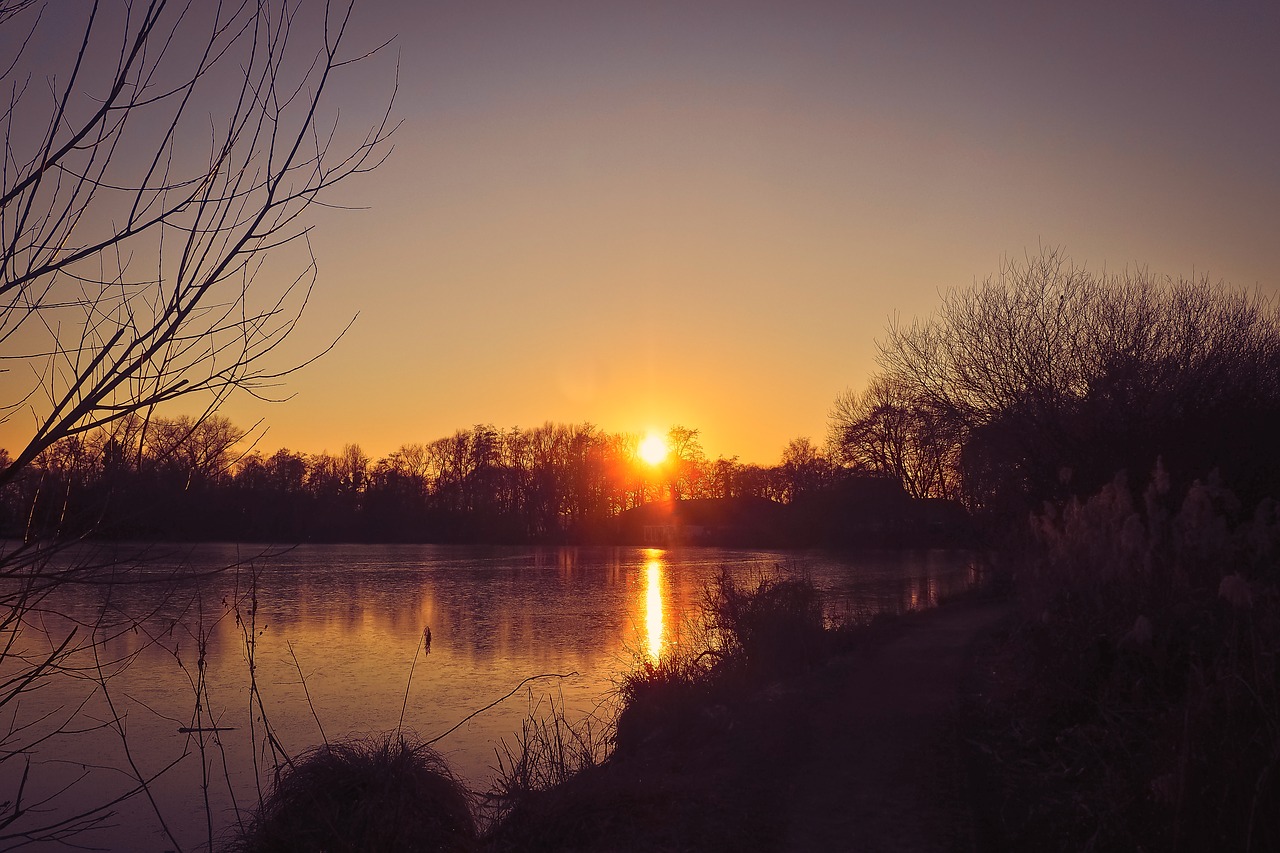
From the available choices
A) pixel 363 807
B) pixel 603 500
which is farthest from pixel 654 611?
pixel 603 500

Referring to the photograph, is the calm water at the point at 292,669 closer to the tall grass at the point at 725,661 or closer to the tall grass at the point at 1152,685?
the tall grass at the point at 725,661

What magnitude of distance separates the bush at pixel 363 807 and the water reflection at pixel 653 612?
754cm

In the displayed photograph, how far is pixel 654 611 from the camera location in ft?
85.7

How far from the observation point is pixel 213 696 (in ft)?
48.0

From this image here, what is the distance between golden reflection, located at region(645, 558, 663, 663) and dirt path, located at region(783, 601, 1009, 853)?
204 inches

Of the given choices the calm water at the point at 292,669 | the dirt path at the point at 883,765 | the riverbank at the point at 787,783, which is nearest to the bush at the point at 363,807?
the calm water at the point at 292,669

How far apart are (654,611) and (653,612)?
269mm

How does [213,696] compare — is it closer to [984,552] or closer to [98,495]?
[98,495]

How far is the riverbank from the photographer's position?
6.56m

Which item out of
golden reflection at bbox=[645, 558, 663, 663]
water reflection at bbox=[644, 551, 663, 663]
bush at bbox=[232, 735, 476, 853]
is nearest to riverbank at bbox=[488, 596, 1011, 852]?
bush at bbox=[232, 735, 476, 853]

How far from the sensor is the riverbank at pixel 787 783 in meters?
6.56

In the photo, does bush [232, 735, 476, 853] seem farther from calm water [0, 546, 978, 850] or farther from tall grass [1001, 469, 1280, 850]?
tall grass [1001, 469, 1280, 850]

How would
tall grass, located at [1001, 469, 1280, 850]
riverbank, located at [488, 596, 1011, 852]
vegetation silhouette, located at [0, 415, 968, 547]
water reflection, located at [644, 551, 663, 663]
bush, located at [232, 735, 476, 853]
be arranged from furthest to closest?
vegetation silhouette, located at [0, 415, 968, 547] → water reflection, located at [644, 551, 663, 663] → bush, located at [232, 735, 476, 853] → riverbank, located at [488, 596, 1011, 852] → tall grass, located at [1001, 469, 1280, 850]

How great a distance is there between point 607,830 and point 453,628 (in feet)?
52.2
